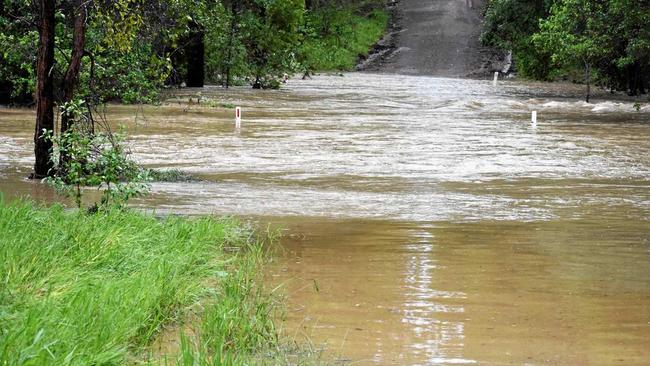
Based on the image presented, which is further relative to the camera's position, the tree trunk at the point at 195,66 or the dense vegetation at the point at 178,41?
the tree trunk at the point at 195,66

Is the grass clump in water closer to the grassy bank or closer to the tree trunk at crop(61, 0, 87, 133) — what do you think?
the tree trunk at crop(61, 0, 87, 133)

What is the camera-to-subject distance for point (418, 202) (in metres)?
14.8

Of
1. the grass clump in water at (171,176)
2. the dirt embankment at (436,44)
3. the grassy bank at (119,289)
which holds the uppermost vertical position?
the dirt embankment at (436,44)

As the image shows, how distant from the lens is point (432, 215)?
44.6 ft

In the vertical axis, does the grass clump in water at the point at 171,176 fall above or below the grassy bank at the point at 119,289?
below

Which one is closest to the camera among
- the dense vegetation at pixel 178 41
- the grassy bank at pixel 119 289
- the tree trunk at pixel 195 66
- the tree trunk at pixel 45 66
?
the grassy bank at pixel 119 289

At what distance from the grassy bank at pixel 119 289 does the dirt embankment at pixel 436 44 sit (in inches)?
1830

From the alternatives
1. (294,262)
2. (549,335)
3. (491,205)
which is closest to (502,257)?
(294,262)

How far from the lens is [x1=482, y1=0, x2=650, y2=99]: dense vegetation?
3038cm

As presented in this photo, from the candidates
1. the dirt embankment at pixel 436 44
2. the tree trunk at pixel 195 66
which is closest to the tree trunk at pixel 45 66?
the tree trunk at pixel 195 66

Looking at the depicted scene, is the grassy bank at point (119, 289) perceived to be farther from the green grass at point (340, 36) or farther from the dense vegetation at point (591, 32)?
the green grass at point (340, 36)

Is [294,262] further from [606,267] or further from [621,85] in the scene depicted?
[621,85]

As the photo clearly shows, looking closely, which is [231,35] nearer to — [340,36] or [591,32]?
[591,32]

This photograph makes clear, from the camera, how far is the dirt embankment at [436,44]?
57.6 metres
